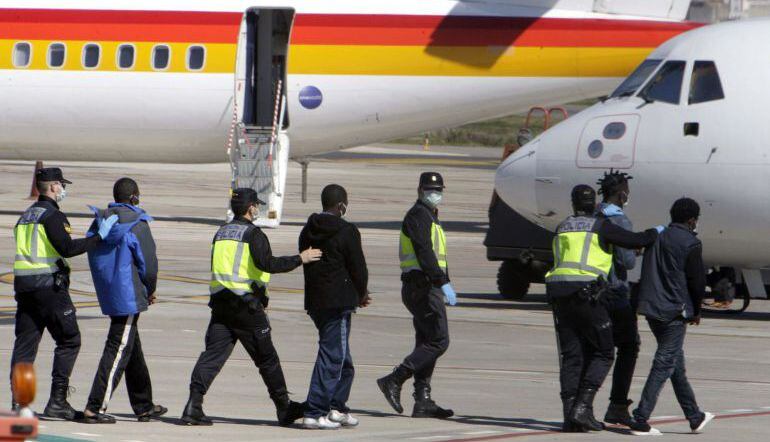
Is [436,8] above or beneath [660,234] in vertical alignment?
above

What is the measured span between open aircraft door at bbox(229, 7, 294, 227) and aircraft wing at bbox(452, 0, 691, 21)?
5.32 meters

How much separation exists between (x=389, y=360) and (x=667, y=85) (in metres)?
6.16

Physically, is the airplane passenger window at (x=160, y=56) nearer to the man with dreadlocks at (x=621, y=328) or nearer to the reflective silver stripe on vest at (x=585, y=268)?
the man with dreadlocks at (x=621, y=328)

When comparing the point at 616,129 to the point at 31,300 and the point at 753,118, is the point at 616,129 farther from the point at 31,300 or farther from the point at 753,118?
the point at 31,300

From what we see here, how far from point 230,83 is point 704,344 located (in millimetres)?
15497

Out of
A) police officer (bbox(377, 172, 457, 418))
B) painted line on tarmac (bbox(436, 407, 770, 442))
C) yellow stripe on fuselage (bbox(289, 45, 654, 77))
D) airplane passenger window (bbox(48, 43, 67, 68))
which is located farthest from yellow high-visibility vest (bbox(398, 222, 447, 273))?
airplane passenger window (bbox(48, 43, 67, 68))

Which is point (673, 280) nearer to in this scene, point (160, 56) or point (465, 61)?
point (465, 61)

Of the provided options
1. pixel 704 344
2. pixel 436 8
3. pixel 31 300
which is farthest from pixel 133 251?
pixel 436 8

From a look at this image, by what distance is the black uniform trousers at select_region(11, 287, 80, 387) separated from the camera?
11.4 meters

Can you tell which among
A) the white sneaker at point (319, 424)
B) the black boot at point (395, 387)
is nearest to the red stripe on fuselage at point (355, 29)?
the black boot at point (395, 387)

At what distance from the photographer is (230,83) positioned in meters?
29.9

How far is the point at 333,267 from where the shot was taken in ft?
37.4

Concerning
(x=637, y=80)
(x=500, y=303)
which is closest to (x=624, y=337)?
(x=637, y=80)

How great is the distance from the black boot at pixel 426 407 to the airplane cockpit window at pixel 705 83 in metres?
8.00
